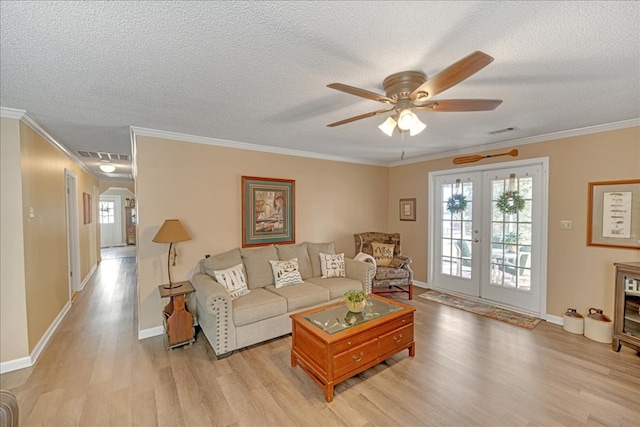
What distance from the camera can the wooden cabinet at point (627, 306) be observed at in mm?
2770

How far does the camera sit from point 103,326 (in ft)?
11.6

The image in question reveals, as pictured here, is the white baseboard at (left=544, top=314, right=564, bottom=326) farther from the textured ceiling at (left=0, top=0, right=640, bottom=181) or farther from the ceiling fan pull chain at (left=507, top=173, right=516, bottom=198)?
the textured ceiling at (left=0, top=0, right=640, bottom=181)

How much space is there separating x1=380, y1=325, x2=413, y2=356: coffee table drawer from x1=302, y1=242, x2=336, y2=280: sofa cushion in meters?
1.73

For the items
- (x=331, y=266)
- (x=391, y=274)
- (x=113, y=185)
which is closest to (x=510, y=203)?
(x=391, y=274)

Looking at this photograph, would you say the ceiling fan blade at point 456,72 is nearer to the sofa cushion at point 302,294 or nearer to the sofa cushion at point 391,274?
the sofa cushion at point 302,294

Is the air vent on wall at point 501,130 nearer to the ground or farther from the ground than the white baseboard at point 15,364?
farther from the ground

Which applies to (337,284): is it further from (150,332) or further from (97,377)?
(97,377)

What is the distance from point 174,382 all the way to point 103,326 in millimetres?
1914

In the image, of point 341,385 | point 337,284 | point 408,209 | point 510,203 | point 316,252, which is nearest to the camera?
point 341,385

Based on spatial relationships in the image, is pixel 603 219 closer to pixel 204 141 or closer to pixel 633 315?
pixel 633 315

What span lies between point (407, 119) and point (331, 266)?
272cm

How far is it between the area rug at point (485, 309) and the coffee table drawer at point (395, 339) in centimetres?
178

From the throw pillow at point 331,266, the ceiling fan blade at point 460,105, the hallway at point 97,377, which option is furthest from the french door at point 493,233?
the hallway at point 97,377

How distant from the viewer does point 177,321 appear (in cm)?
295
